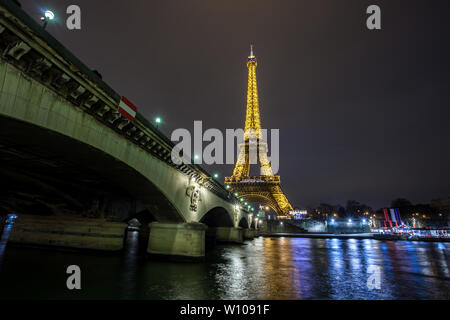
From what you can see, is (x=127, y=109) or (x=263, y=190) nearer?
(x=127, y=109)

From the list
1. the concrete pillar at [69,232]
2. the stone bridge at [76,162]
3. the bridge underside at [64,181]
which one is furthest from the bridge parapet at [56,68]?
the concrete pillar at [69,232]

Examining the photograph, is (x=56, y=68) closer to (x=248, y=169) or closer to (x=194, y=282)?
(x=194, y=282)

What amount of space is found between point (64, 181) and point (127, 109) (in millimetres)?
10405

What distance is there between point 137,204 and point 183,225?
21.6 ft

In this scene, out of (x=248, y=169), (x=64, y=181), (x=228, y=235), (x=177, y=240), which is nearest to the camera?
(x=64, y=181)

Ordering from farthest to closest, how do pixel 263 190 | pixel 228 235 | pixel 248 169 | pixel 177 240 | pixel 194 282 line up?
pixel 248 169, pixel 263 190, pixel 228 235, pixel 177 240, pixel 194 282

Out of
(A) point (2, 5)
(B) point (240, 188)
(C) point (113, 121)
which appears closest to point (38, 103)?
(A) point (2, 5)

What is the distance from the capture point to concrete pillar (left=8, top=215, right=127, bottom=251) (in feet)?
68.4

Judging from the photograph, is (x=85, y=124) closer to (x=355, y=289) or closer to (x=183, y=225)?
(x=183, y=225)

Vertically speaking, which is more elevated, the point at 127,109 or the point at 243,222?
the point at 127,109

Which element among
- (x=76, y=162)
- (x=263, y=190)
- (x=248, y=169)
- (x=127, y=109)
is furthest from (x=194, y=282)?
(x=248, y=169)

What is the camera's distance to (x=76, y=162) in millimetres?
10969

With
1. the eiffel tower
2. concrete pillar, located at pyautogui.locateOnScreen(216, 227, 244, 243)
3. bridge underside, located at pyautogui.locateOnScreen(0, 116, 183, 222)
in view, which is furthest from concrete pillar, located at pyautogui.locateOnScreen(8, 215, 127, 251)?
the eiffel tower

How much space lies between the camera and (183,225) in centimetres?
1741
